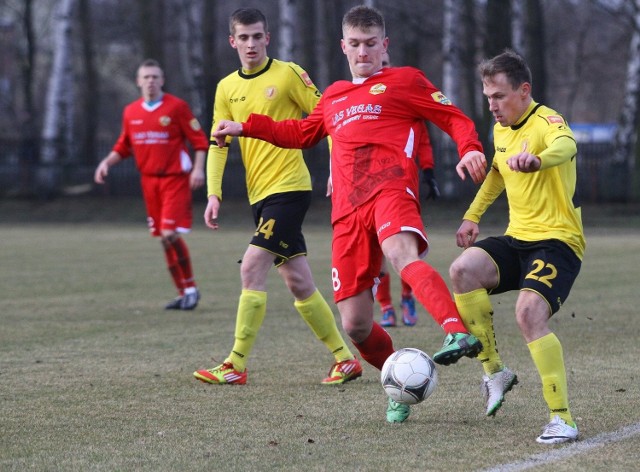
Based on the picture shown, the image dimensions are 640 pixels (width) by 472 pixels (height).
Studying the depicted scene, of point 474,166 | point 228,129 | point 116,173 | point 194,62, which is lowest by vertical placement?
point 116,173

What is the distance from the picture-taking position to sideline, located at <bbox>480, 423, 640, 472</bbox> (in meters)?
4.65

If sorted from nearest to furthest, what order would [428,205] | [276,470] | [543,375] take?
1. [276,470]
2. [543,375]
3. [428,205]

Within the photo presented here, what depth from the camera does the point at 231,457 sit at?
493 centimetres

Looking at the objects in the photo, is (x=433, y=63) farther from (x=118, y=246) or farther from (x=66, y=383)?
(x=66, y=383)

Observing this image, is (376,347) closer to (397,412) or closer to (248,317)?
(397,412)

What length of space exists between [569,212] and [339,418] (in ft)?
5.01

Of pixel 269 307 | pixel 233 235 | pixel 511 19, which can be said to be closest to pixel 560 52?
pixel 511 19

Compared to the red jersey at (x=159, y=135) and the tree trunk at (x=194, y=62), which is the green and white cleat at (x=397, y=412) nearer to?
the red jersey at (x=159, y=135)

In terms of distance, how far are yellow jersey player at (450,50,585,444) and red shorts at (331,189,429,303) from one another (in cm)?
34

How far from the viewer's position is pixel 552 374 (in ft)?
17.1

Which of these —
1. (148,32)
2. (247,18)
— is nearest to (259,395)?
(247,18)

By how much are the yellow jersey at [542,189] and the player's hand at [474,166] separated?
0.27 m

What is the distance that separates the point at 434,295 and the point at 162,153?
6991 millimetres

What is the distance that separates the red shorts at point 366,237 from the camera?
18.7 ft
